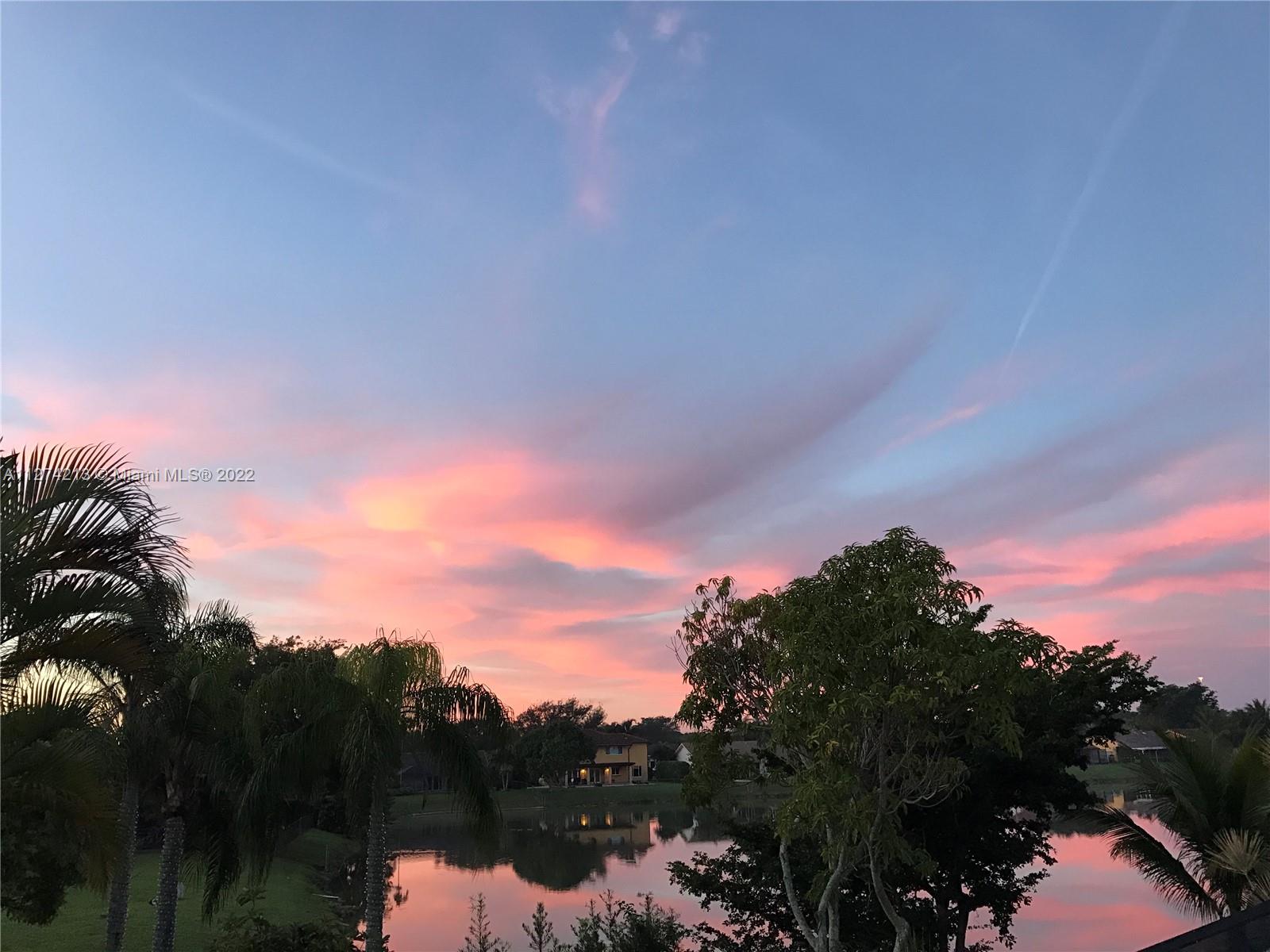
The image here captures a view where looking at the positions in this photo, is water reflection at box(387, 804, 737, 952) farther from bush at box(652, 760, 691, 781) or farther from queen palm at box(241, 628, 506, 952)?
bush at box(652, 760, 691, 781)

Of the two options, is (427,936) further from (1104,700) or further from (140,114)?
(140,114)

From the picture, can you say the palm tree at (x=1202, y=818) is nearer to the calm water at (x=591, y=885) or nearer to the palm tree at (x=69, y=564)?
the calm water at (x=591, y=885)

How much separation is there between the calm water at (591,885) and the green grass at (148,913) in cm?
309

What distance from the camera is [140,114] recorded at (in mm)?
14930

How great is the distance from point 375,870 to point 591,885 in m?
22.1

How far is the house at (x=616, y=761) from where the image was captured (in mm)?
105887

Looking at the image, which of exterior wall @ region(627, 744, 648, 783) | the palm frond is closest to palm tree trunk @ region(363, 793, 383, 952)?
the palm frond

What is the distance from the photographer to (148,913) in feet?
73.5

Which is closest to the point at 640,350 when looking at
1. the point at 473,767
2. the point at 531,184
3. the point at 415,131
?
the point at 531,184

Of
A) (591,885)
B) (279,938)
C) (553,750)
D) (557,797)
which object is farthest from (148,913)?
(557,797)

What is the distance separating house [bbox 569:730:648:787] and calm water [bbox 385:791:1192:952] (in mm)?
47236

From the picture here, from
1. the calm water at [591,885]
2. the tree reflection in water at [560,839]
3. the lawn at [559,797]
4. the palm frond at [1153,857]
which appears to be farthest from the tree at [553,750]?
the palm frond at [1153,857]

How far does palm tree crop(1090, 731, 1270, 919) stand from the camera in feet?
45.7

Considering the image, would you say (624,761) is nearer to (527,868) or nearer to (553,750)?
(553,750)
